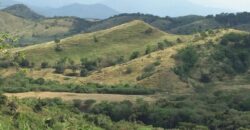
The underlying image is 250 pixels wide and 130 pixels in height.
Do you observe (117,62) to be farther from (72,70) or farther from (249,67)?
(249,67)

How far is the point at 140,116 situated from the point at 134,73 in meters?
50.5

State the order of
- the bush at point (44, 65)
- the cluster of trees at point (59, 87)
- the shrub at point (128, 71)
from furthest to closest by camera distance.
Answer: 1. the bush at point (44, 65)
2. the shrub at point (128, 71)
3. the cluster of trees at point (59, 87)

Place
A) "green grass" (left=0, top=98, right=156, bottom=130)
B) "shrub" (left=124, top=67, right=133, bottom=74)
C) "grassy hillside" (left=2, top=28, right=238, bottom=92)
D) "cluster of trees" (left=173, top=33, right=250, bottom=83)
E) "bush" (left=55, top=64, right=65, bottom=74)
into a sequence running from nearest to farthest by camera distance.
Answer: "green grass" (left=0, top=98, right=156, bottom=130) < "grassy hillside" (left=2, top=28, right=238, bottom=92) < "cluster of trees" (left=173, top=33, right=250, bottom=83) < "shrub" (left=124, top=67, right=133, bottom=74) < "bush" (left=55, top=64, right=65, bottom=74)

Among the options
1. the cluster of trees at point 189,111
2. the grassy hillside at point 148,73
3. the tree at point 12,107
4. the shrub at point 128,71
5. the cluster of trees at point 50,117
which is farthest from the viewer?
the shrub at point 128,71

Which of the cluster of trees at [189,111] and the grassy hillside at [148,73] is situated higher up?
the grassy hillside at [148,73]

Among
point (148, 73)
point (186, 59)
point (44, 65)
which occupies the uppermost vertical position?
point (186, 59)

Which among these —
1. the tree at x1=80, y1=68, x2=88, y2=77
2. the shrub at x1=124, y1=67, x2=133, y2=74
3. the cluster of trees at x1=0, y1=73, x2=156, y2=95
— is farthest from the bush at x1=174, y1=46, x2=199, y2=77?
the tree at x1=80, y1=68, x2=88, y2=77

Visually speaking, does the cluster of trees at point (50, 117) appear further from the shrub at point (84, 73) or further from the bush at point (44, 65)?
the bush at point (44, 65)

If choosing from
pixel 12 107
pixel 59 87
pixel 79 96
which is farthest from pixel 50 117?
pixel 59 87

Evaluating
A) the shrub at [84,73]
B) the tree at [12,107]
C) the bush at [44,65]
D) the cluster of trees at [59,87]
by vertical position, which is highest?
the bush at [44,65]

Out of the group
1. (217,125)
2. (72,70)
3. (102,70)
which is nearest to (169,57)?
(102,70)

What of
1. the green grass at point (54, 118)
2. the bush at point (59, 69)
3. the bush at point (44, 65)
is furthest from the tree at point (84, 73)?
the green grass at point (54, 118)

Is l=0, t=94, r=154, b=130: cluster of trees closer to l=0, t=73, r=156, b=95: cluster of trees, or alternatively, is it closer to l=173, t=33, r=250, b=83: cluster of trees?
l=0, t=73, r=156, b=95: cluster of trees

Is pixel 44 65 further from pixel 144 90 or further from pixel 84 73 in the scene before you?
pixel 144 90
